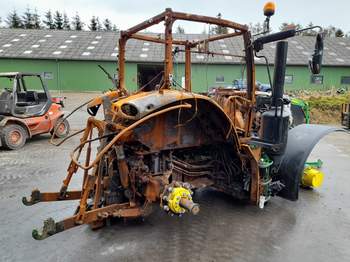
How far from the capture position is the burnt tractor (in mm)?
2811

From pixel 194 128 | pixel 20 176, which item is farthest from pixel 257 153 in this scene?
pixel 20 176

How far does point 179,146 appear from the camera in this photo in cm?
330

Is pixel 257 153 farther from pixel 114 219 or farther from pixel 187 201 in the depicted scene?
pixel 114 219

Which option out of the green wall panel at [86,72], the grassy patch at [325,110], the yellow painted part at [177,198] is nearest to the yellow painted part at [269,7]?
the yellow painted part at [177,198]

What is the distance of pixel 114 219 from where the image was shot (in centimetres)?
361

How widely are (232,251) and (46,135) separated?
8.03 metres

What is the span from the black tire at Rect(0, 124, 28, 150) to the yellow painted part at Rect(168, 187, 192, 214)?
6049 mm

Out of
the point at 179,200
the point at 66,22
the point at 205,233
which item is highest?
the point at 66,22

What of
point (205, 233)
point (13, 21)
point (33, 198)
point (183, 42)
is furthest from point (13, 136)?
point (13, 21)

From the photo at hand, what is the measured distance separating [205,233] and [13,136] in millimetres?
6142

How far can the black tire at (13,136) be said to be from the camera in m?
7.38

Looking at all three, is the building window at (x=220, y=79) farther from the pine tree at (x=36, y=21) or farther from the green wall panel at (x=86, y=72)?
the pine tree at (x=36, y=21)

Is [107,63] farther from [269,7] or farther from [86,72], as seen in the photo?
[269,7]

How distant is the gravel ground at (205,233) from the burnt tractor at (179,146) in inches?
11.2
